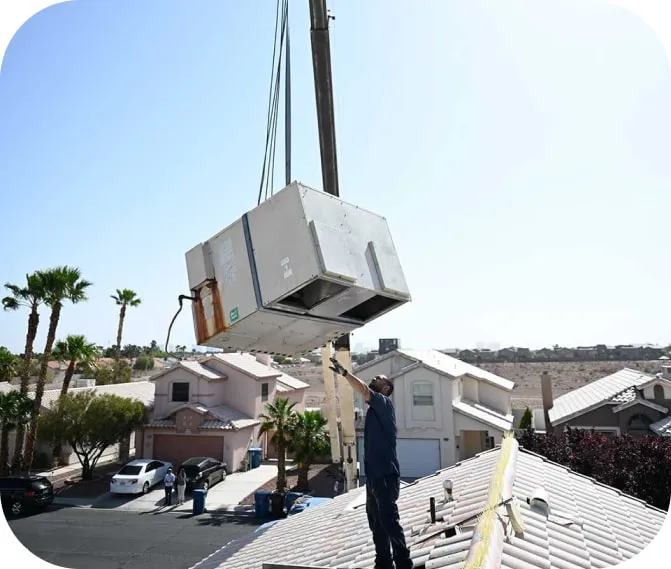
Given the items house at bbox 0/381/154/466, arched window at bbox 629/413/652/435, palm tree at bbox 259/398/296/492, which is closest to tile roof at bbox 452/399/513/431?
arched window at bbox 629/413/652/435

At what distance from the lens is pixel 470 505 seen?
4863 mm

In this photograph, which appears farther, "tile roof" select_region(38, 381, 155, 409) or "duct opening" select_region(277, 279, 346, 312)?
"tile roof" select_region(38, 381, 155, 409)

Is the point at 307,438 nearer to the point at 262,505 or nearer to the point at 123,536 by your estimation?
the point at 262,505

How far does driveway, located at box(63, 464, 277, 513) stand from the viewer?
57.0 ft

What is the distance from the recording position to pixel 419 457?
20750mm

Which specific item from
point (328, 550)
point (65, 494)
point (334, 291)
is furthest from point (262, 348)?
point (65, 494)

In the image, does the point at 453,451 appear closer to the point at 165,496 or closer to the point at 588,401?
the point at 588,401

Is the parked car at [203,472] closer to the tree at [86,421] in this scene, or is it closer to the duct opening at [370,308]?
the tree at [86,421]

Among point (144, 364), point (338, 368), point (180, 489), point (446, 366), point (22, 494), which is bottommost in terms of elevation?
point (180, 489)

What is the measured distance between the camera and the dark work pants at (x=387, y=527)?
3.57 metres

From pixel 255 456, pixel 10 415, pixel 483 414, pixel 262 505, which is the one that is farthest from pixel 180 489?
pixel 483 414

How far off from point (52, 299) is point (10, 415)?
535 centimetres

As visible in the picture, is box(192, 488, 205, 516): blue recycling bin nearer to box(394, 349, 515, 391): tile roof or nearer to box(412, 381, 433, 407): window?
box(412, 381, 433, 407): window

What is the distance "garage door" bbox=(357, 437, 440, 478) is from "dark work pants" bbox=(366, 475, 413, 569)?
17385mm
